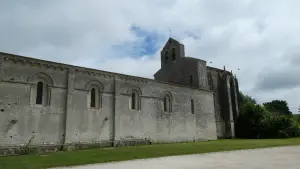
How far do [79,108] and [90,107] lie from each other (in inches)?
40.0

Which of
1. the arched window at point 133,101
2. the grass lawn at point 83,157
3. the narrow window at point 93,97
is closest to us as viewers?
the grass lawn at point 83,157

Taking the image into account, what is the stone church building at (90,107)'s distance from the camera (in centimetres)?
1853

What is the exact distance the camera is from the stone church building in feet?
60.8

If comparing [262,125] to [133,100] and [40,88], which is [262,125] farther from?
[40,88]

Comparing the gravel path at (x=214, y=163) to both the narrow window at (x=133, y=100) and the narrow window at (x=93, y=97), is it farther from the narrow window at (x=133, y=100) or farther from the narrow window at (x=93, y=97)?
the narrow window at (x=133, y=100)

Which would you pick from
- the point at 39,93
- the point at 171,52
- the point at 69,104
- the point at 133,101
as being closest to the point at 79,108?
the point at 69,104

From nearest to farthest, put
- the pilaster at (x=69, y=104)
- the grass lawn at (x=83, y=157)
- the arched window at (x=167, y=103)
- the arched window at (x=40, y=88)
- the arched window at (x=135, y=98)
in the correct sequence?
the grass lawn at (x=83, y=157)
the arched window at (x=40, y=88)
the pilaster at (x=69, y=104)
the arched window at (x=135, y=98)
the arched window at (x=167, y=103)

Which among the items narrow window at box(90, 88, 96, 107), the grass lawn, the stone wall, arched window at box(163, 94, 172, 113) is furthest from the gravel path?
arched window at box(163, 94, 172, 113)

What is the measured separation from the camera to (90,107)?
874 inches

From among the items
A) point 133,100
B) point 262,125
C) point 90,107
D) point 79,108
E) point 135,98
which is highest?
point 135,98

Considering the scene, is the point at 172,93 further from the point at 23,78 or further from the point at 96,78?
the point at 23,78

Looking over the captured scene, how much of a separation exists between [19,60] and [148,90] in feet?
40.7

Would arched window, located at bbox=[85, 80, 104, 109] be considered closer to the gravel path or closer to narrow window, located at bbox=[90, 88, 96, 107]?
narrow window, located at bbox=[90, 88, 96, 107]

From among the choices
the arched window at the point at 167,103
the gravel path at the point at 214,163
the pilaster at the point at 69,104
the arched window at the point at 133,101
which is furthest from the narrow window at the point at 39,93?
the arched window at the point at 167,103
